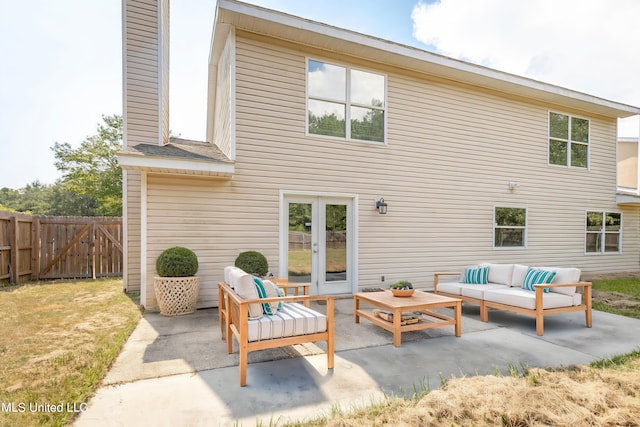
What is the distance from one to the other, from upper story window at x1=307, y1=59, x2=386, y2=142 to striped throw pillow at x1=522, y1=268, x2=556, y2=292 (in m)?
3.91

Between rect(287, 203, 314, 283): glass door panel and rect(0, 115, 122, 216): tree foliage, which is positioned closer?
rect(287, 203, 314, 283): glass door panel

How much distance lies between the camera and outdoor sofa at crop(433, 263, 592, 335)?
15.4 feet

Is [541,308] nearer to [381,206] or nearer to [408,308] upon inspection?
[408,308]

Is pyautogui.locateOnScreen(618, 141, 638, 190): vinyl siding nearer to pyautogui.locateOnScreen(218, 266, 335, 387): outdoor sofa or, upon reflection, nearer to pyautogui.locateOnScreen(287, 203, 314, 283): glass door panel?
pyautogui.locateOnScreen(287, 203, 314, 283): glass door panel

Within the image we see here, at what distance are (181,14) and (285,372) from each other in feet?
29.8

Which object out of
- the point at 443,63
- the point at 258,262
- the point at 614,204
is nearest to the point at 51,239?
the point at 258,262

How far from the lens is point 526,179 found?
8992mm

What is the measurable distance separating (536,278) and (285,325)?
423 cm

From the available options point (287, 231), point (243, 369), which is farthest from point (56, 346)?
point (287, 231)

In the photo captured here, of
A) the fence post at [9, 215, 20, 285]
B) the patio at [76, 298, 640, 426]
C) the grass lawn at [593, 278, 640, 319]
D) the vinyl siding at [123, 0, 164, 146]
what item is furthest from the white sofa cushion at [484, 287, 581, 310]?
the fence post at [9, 215, 20, 285]

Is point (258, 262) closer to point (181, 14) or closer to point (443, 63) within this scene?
point (443, 63)

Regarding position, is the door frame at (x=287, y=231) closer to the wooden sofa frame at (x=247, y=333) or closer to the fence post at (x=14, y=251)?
the wooden sofa frame at (x=247, y=333)

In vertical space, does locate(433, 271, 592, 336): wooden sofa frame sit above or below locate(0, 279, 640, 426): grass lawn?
above

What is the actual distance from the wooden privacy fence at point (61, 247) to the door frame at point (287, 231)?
546 centimetres
